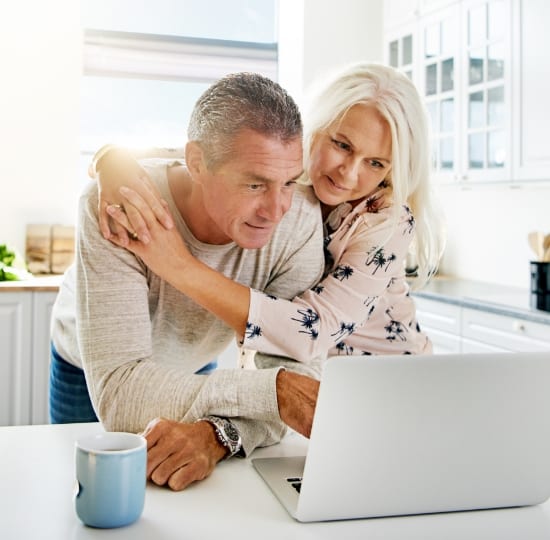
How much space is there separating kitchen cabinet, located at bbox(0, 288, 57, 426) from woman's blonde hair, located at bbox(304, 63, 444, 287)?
217 cm

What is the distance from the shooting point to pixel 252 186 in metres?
1.29

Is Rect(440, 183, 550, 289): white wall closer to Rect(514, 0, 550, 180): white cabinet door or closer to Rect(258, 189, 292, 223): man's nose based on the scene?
Rect(514, 0, 550, 180): white cabinet door

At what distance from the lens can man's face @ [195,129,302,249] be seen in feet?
4.15

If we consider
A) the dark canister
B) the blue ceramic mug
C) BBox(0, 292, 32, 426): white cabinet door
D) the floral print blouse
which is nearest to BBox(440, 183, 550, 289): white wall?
the dark canister

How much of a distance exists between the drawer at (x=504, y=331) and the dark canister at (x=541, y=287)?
0.45 ft

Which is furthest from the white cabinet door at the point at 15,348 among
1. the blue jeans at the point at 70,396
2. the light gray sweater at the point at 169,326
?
the light gray sweater at the point at 169,326

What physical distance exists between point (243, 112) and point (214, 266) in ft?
1.14

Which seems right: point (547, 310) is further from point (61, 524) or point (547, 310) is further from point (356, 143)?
point (61, 524)

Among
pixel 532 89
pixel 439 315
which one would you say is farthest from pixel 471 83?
pixel 439 315

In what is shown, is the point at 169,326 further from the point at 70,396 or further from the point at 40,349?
the point at 40,349

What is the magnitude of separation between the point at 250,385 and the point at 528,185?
7.56 ft

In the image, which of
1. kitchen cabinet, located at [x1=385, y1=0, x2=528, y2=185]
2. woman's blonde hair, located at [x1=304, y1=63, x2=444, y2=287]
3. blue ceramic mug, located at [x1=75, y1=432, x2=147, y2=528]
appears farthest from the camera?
kitchen cabinet, located at [x1=385, y1=0, x2=528, y2=185]

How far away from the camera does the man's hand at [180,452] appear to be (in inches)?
40.6

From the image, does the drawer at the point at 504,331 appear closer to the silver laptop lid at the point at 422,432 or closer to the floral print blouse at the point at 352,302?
the floral print blouse at the point at 352,302
